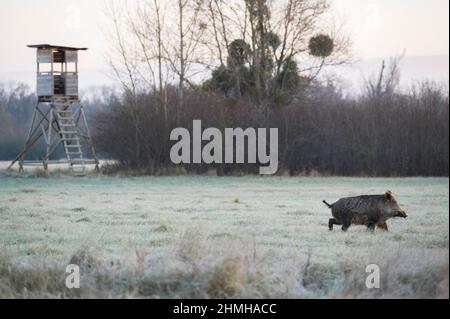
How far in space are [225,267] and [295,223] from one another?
7858mm

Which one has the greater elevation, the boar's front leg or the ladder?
the ladder

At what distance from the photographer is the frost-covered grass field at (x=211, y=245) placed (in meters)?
9.38

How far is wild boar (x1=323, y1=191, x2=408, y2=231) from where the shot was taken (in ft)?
50.0

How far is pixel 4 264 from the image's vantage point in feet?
34.9

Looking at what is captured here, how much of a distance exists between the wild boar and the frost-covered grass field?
0.27m

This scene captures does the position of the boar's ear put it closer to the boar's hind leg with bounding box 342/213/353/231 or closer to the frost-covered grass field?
the frost-covered grass field

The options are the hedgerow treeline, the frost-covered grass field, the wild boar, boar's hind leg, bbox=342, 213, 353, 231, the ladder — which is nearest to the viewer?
the frost-covered grass field

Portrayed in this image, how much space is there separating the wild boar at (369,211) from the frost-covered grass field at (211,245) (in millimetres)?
269

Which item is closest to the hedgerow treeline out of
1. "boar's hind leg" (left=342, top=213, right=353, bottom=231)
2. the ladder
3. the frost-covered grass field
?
the ladder

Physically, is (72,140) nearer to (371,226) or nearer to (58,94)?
(58,94)

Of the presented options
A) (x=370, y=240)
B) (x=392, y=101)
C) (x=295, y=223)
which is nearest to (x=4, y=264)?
(x=370, y=240)

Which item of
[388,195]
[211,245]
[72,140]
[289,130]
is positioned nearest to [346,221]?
[388,195]

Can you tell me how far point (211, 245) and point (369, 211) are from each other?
5226 millimetres
